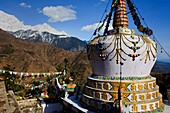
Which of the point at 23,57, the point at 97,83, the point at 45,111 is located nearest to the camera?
the point at 97,83

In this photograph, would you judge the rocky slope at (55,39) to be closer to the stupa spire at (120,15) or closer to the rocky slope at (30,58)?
the rocky slope at (30,58)

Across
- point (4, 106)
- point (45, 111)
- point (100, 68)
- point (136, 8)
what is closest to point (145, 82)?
point (100, 68)

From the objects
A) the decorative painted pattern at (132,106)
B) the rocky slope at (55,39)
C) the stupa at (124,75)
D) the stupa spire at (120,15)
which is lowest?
the decorative painted pattern at (132,106)

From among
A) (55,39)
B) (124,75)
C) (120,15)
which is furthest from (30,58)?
(55,39)

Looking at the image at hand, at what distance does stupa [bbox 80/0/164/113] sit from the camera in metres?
8.99

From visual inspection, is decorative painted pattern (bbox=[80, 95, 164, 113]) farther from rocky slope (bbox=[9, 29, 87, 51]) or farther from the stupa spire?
rocky slope (bbox=[9, 29, 87, 51])

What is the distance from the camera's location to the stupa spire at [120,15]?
10562mm

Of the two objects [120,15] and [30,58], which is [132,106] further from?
[30,58]

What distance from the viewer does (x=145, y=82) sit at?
9.30m

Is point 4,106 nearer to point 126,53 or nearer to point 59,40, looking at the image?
point 126,53

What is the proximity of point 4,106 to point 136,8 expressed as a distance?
28.0 feet

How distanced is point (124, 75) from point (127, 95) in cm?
104

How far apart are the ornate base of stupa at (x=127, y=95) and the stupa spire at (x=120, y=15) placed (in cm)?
324

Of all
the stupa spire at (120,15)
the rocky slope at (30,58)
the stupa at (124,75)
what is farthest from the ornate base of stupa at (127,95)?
the rocky slope at (30,58)
